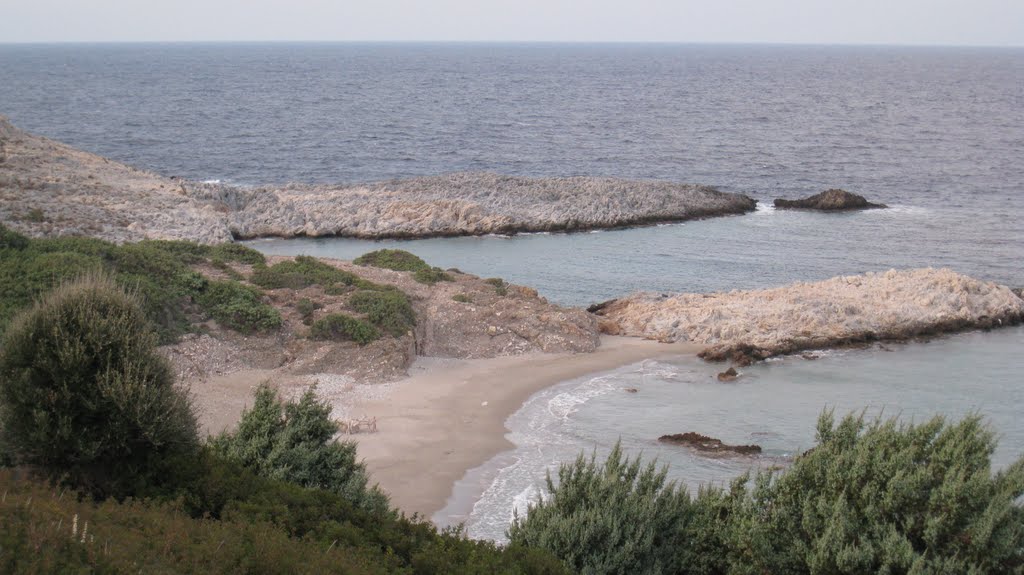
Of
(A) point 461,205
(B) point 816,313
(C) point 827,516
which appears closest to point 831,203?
(A) point 461,205

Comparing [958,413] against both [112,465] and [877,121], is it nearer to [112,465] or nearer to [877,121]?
[112,465]

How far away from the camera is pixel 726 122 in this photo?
320ft

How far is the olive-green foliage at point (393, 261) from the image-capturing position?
31.8 m

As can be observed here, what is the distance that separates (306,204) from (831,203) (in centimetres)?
2867

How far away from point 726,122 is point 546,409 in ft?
265

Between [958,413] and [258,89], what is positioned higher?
[258,89]

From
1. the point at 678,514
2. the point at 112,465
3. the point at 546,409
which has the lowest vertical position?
the point at 546,409

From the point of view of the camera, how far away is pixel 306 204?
155 ft

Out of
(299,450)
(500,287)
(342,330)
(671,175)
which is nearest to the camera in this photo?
(299,450)

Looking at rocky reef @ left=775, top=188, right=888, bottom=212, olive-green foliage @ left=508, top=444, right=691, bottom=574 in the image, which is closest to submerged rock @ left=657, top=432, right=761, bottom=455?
olive-green foliage @ left=508, top=444, right=691, bottom=574

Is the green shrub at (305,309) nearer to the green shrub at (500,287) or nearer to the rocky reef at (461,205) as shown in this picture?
the green shrub at (500,287)

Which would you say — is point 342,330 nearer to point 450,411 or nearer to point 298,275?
point 298,275

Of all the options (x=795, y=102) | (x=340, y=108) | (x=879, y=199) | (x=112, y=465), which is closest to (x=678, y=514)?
(x=112, y=465)

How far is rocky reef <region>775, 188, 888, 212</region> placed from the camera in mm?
51866
